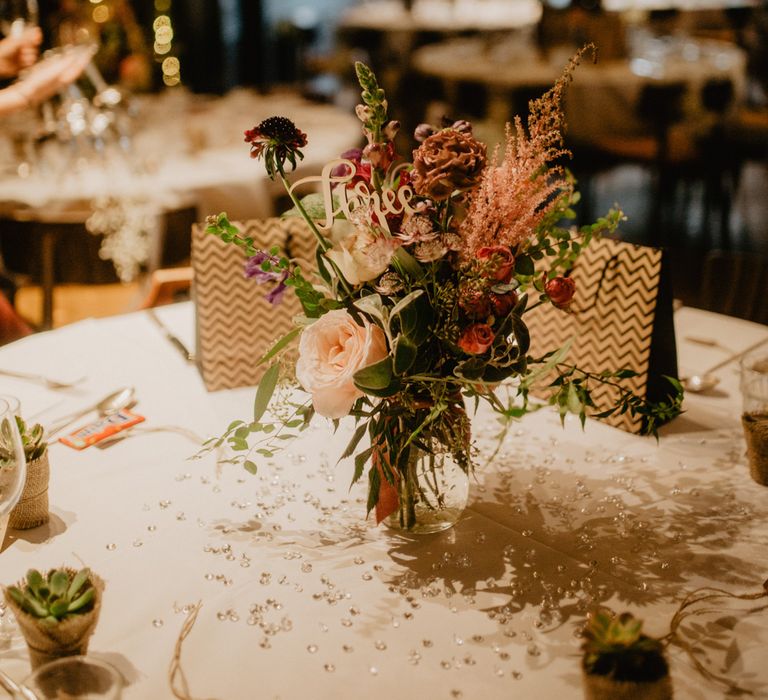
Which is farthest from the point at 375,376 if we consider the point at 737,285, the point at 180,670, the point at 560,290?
the point at 737,285

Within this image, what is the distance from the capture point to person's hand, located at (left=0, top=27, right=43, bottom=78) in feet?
8.90

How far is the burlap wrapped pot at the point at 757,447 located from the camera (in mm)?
1260

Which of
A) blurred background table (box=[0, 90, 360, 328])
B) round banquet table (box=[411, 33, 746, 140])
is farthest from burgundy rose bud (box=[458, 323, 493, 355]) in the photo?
round banquet table (box=[411, 33, 746, 140])

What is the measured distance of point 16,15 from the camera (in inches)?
127

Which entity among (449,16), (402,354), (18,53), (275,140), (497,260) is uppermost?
(449,16)

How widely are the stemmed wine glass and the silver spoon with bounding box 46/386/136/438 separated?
209cm

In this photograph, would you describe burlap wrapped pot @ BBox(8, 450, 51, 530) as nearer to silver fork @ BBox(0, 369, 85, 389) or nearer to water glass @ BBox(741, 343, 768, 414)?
silver fork @ BBox(0, 369, 85, 389)

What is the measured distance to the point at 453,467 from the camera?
1150 mm

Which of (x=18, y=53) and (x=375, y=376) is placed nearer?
(x=375, y=376)

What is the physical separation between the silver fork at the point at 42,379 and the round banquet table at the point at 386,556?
0.06 metres

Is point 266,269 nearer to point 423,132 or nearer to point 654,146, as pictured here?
point 423,132

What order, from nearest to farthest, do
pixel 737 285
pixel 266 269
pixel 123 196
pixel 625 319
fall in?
pixel 266 269
pixel 625 319
pixel 737 285
pixel 123 196

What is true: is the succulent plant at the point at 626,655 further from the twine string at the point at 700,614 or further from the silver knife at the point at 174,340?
the silver knife at the point at 174,340

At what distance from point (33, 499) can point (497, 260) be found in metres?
0.72
